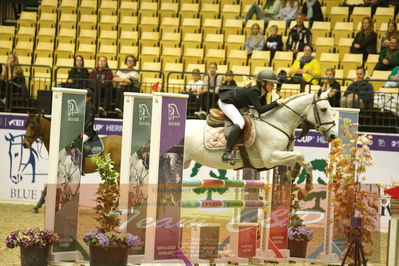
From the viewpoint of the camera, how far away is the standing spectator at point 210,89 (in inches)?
498

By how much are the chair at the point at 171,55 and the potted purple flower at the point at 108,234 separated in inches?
300

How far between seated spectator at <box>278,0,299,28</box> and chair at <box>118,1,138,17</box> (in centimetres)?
286

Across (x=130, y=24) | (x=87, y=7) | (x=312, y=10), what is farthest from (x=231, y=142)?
(x=87, y=7)

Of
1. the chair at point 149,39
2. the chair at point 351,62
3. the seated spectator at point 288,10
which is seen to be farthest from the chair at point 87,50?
the chair at point 351,62

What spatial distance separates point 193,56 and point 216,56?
1.37ft

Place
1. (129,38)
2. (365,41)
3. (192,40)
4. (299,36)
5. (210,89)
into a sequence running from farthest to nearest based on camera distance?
(129,38) → (192,40) → (299,36) → (365,41) → (210,89)

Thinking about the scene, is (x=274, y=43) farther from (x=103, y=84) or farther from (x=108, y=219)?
(x=108, y=219)

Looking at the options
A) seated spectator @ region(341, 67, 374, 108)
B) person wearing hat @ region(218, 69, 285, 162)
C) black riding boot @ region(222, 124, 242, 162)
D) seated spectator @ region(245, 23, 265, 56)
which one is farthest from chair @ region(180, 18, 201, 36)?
black riding boot @ region(222, 124, 242, 162)

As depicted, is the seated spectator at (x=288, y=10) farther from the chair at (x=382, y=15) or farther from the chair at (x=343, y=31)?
the chair at (x=382, y=15)

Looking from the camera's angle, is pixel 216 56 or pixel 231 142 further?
pixel 216 56

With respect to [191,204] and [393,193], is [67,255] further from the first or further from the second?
[393,193]

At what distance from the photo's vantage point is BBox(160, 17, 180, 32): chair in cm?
1539

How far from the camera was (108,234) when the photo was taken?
698cm

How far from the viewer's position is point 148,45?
50.1 feet
